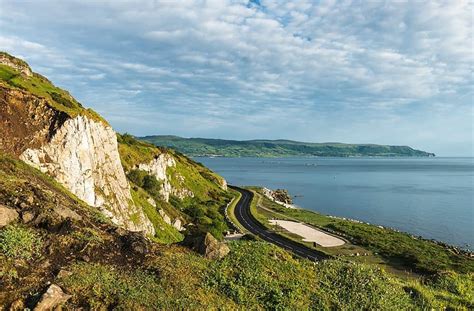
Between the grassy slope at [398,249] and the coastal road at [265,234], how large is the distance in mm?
3747

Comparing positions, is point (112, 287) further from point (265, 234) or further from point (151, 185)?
point (151, 185)

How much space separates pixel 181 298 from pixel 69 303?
3765 mm

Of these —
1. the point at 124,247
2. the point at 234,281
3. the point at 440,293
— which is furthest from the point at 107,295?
the point at 440,293

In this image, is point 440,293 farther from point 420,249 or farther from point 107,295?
point 420,249

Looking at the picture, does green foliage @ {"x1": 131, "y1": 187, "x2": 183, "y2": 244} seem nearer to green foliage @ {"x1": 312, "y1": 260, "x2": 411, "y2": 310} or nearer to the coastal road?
the coastal road

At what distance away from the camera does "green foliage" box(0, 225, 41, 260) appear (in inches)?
494

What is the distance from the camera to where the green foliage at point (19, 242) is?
12555 mm

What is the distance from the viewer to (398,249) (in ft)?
240

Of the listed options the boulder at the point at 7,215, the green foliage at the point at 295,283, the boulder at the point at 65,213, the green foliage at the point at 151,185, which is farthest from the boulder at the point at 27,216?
the green foliage at the point at 151,185

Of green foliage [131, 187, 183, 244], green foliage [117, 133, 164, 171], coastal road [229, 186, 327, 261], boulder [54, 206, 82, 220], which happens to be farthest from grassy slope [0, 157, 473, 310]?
green foliage [117, 133, 164, 171]

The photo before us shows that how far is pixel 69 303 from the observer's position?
11.1 meters

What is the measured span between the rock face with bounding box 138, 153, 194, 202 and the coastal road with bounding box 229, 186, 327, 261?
20.1m

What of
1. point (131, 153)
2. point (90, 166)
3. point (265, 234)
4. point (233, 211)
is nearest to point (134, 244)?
point (90, 166)

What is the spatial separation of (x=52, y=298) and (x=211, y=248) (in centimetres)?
730
